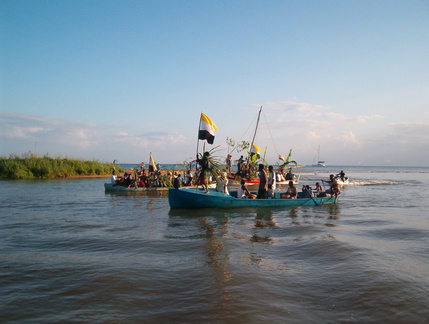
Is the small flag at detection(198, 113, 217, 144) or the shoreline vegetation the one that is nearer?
the small flag at detection(198, 113, 217, 144)

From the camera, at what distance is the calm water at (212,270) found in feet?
16.6

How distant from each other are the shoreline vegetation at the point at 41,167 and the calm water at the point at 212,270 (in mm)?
24174

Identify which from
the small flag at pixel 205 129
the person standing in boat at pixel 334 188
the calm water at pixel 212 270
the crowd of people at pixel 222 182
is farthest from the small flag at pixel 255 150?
the calm water at pixel 212 270

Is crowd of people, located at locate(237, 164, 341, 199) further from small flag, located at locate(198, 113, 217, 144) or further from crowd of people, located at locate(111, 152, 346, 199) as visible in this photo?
small flag, located at locate(198, 113, 217, 144)

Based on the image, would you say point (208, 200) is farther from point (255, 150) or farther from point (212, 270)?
point (255, 150)

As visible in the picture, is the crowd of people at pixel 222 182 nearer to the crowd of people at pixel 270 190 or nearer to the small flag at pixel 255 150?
the crowd of people at pixel 270 190

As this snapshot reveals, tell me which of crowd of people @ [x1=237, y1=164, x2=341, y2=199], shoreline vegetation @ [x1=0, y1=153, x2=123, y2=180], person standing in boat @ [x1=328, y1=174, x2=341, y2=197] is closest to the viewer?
crowd of people @ [x1=237, y1=164, x2=341, y2=199]

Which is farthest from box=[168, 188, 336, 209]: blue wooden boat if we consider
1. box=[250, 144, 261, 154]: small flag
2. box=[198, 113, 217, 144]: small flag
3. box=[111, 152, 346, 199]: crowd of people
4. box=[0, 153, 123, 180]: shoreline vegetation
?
box=[0, 153, 123, 180]: shoreline vegetation

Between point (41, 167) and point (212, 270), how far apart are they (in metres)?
33.8

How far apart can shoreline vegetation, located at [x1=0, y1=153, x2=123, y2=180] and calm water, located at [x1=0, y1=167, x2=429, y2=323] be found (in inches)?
952

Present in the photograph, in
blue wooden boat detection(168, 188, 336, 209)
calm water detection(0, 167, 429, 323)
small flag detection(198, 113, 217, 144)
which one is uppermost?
small flag detection(198, 113, 217, 144)

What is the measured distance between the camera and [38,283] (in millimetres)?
6195

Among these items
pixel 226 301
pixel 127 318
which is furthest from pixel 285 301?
pixel 127 318

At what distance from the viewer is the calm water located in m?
5.07
